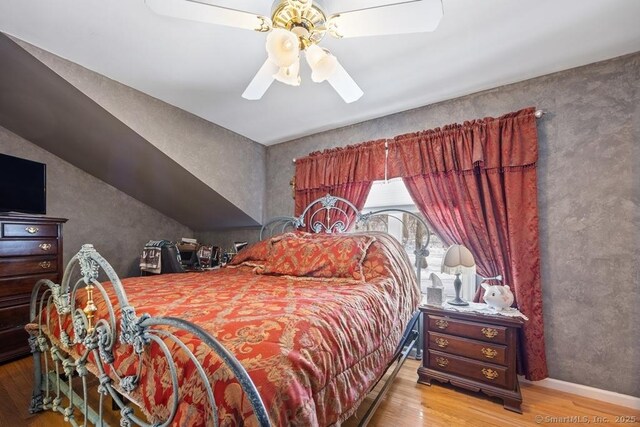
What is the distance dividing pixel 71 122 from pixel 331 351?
3.00 m

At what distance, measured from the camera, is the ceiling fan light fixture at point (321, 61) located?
1.34 m

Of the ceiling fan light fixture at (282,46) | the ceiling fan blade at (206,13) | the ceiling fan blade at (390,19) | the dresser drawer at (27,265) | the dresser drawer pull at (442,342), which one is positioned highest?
the ceiling fan blade at (206,13)

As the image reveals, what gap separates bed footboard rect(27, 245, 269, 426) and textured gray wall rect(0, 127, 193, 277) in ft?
6.69

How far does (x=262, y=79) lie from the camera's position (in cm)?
165

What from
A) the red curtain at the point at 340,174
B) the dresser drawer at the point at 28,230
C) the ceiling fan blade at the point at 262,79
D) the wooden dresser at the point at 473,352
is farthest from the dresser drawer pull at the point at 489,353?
the dresser drawer at the point at 28,230

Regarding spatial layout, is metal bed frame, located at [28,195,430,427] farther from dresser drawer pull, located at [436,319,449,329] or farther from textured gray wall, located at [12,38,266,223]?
textured gray wall, located at [12,38,266,223]

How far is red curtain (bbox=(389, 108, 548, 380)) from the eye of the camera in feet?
6.59

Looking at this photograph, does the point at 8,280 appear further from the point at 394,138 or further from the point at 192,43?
the point at 394,138

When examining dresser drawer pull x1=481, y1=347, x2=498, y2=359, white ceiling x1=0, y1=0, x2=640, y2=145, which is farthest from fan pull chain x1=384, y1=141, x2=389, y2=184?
dresser drawer pull x1=481, y1=347, x2=498, y2=359

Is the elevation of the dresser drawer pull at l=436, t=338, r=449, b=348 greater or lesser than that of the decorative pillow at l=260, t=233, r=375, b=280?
lesser

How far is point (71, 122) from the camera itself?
250 cm

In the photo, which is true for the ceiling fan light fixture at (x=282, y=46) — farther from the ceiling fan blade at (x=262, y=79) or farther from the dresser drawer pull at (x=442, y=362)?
the dresser drawer pull at (x=442, y=362)

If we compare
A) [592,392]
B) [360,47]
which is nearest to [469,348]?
[592,392]

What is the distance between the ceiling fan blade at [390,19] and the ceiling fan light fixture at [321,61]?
4.5 inches
